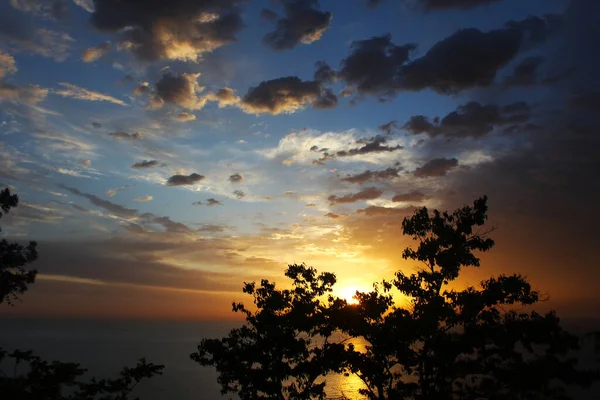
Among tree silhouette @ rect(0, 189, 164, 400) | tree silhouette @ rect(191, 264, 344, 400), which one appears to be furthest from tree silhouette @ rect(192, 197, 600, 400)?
tree silhouette @ rect(0, 189, 164, 400)

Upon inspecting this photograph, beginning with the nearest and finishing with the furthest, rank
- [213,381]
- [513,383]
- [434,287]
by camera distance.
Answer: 1. [513,383]
2. [434,287]
3. [213,381]

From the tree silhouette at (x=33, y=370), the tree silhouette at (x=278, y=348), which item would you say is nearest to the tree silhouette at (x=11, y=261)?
the tree silhouette at (x=33, y=370)

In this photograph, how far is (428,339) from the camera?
18062 mm

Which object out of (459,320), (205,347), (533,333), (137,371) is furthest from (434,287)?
(137,371)

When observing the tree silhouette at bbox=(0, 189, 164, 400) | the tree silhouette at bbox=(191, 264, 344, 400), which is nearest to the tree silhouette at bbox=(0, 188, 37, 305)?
the tree silhouette at bbox=(0, 189, 164, 400)

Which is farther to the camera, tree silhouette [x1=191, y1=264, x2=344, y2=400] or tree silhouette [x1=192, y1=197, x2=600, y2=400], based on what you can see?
tree silhouette [x1=191, y1=264, x2=344, y2=400]

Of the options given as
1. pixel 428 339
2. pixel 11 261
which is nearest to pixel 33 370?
pixel 11 261

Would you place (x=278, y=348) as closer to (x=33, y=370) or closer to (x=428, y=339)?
(x=428, y=339)

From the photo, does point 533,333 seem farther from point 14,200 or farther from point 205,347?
point 14,200

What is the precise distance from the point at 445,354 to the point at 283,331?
968 centimetres

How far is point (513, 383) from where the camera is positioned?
604 inches

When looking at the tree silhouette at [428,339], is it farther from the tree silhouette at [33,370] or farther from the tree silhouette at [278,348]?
the tree silhouette at [33,370]

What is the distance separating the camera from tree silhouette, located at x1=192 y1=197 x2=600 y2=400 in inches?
613

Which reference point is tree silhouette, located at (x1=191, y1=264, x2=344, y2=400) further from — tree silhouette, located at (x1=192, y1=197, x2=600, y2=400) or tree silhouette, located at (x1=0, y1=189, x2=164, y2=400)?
tree silhouette, located at (x1=0, y1=189, x2=164, y2=400)
